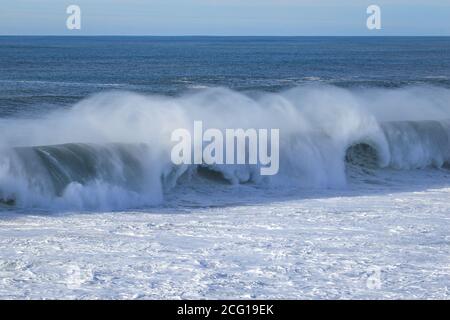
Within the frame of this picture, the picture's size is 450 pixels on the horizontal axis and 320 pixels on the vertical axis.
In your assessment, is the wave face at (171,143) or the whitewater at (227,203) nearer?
the whitewater at (227,203)

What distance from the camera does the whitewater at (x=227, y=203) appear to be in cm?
913

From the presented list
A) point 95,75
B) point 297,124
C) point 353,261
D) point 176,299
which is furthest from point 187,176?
point 95,75

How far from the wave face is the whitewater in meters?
0.04

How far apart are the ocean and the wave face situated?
0.13ft

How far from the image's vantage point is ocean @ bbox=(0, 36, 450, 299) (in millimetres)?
9156

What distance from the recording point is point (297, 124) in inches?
766

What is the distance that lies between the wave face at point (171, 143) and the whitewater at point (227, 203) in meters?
0.04

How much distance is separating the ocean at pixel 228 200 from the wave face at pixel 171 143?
4cm

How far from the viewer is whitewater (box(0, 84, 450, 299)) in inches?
360

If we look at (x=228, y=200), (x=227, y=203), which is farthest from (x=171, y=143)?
(x=227, y=203)

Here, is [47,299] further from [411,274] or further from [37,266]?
[411,274]

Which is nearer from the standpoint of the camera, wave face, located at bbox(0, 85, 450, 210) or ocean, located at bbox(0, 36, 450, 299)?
ocean, located at bbox(0, 36, 450, 299)

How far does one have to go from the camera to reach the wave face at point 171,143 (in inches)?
551

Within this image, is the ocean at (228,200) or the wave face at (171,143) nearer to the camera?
the ocean at (228,200)
